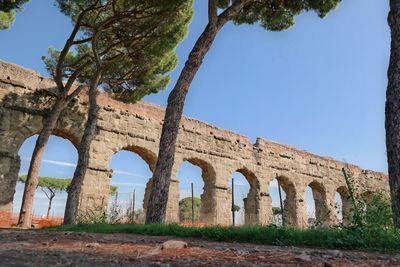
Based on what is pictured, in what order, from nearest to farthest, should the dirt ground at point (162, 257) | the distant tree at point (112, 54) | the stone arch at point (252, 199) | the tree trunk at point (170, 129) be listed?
1. the dirt ground at point (162, 257)
2. the tree trunk at point (170, 129)
3. the distant tree at point (112, 54)
4. the stone arch at point (252, 199)

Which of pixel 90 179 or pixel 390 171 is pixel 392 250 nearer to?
pixel 390 171

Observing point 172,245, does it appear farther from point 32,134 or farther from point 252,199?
point 252,199

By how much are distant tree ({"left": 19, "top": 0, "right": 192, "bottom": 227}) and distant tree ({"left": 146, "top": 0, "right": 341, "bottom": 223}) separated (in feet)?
6.11

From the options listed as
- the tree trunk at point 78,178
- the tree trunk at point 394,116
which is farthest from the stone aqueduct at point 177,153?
the tree trunk at point 394,116

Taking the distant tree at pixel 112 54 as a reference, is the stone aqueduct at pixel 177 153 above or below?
below

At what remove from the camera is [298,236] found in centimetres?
409

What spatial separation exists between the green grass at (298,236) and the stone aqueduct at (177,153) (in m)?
4.13

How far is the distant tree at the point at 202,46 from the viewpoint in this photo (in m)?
6.43

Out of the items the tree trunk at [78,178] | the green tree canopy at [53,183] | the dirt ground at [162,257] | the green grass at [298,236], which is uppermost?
the green tree canopy at [53,183]

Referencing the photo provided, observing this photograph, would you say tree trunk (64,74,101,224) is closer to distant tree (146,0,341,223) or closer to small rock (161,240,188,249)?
distant tree (146,0,341,223)

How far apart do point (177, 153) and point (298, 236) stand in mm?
9736

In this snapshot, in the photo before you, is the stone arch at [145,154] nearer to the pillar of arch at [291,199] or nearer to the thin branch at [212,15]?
the thin branch at [212,15]

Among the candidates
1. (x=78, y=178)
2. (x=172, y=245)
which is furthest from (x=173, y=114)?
(x=172, y=245)

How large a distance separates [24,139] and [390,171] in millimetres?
9396
